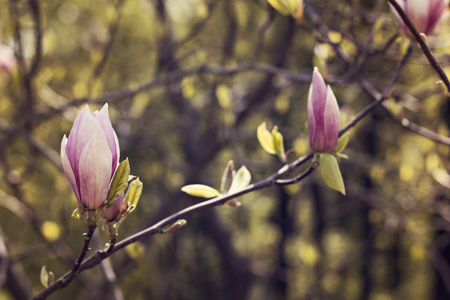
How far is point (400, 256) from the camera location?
22.1 ft

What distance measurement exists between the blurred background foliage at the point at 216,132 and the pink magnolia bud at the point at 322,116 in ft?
1.12

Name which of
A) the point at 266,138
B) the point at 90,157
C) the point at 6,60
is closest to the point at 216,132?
the point at 6,60

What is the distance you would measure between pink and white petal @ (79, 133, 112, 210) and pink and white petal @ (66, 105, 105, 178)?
2 centimetres

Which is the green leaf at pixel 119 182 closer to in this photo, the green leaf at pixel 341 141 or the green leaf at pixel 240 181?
the green leaf at pixel 240 181

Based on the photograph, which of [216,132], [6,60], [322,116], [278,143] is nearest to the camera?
[322,116]

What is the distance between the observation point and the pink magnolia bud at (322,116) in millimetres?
640

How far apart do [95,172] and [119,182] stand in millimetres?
37

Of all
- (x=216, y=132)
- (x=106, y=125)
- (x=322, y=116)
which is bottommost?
(x=216, y=132)

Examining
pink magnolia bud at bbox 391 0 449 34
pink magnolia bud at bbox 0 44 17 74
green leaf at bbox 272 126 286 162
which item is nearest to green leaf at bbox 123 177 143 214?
green leaf at bbox 272 126 286 162

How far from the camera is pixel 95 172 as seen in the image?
560mm

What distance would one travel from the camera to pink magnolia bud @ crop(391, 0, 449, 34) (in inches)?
31.7

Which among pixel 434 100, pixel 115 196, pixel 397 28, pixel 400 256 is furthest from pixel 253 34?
pixel 400 256

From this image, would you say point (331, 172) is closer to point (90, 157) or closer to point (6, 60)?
point (90, 157)

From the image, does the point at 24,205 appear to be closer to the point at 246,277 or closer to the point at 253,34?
the point at 246,277
